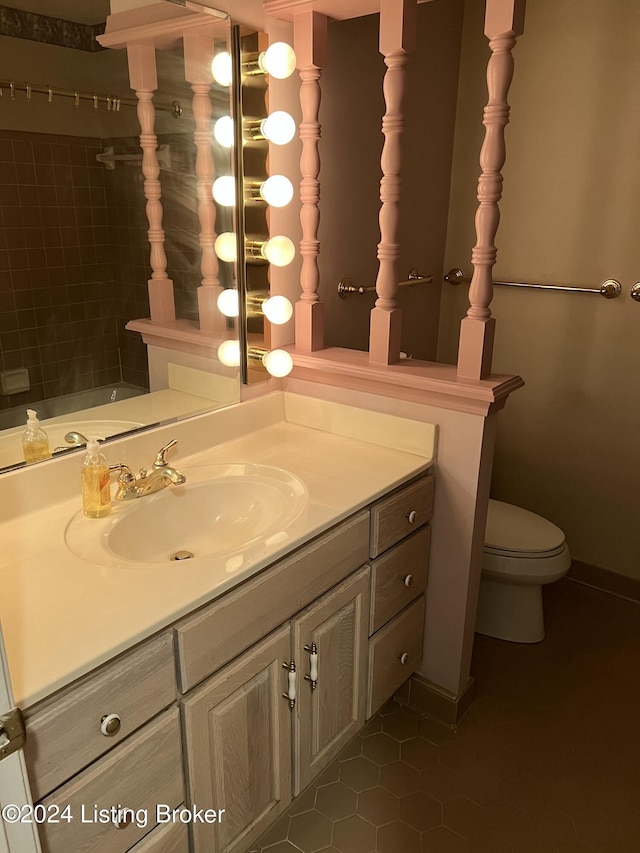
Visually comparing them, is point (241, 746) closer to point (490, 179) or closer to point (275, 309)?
point (275, 309)

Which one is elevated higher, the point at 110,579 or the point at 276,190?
the point at 276,190

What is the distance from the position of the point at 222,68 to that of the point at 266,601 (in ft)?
3.94

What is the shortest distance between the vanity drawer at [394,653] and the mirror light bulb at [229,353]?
77cm

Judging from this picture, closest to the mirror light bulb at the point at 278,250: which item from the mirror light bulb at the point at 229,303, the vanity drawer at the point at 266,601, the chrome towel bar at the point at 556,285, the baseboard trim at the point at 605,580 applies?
the mirror light bulb at the point at 229,303

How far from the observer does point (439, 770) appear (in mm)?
1679

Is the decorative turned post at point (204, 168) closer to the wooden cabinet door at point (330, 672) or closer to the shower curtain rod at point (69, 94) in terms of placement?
the shower curtain rod at point (69, 94)

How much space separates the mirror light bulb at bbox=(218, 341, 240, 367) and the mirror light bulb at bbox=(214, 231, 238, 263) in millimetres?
209

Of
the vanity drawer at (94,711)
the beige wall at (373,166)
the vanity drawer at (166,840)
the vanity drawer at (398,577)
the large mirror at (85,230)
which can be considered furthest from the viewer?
the beige wall at (373,166)

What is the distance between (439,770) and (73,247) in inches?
59.4

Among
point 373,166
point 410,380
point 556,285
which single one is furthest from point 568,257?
point 410,380

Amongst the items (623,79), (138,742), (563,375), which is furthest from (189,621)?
(623,79)

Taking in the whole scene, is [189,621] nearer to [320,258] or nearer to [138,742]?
[138,742]

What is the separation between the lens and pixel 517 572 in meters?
2.05

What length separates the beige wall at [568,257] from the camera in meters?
2.12
